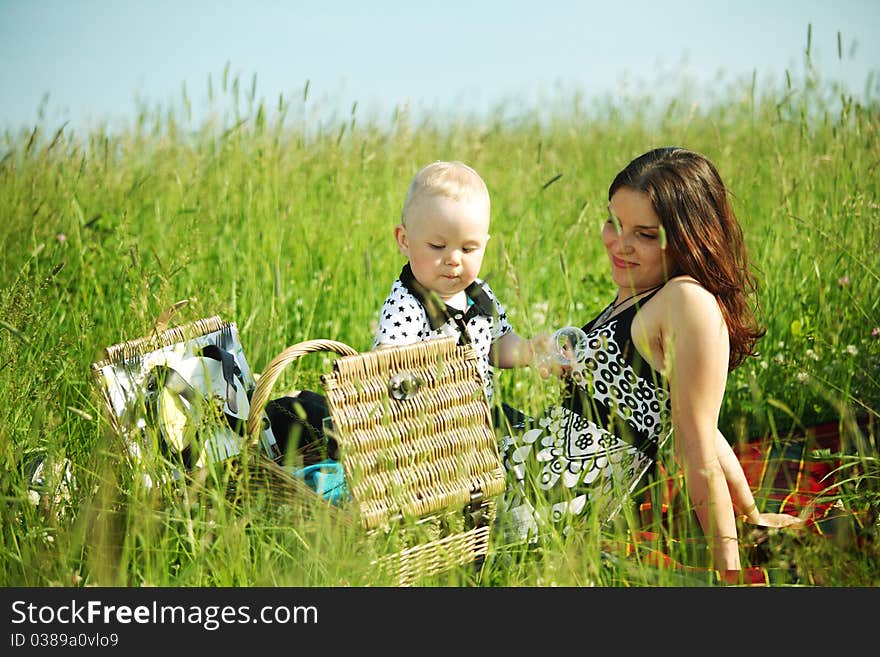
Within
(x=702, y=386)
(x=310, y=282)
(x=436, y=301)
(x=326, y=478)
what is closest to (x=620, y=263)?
(x=702, y=386)

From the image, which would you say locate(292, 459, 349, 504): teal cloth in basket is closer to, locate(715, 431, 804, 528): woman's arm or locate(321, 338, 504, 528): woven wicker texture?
locate(321, 338, 504, 528): woven wicker texture

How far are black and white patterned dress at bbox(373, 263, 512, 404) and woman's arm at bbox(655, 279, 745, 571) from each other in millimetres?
535

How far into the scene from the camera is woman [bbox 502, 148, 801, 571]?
7.68 feet

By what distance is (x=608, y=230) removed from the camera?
2594mm

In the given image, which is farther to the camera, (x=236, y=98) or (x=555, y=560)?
(x=236, y=98)

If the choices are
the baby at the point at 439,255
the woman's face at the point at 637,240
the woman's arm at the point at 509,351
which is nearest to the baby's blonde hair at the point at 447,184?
the baby at the point at 439,255

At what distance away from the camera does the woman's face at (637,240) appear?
2.47 m

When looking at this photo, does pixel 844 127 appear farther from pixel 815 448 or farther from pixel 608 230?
pixel 608 230

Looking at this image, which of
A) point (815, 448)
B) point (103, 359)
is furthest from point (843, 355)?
point (103, 359)

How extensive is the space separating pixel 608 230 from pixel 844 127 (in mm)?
1672

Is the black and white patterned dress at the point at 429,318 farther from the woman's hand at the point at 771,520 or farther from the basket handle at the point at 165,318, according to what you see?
the woman's hand at the point at 771,520

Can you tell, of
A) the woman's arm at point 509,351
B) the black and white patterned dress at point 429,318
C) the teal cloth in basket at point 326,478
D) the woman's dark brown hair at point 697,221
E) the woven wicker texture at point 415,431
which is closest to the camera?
the woven wicker texture at point 415,431

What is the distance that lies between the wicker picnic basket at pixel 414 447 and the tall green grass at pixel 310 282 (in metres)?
0.09

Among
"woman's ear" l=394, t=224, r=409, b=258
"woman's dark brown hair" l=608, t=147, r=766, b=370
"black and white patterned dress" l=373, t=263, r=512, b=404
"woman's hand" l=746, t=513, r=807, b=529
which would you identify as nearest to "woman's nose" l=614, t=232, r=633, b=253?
"woman's dark brown hair" l=608, t=147, r=766, b=370
